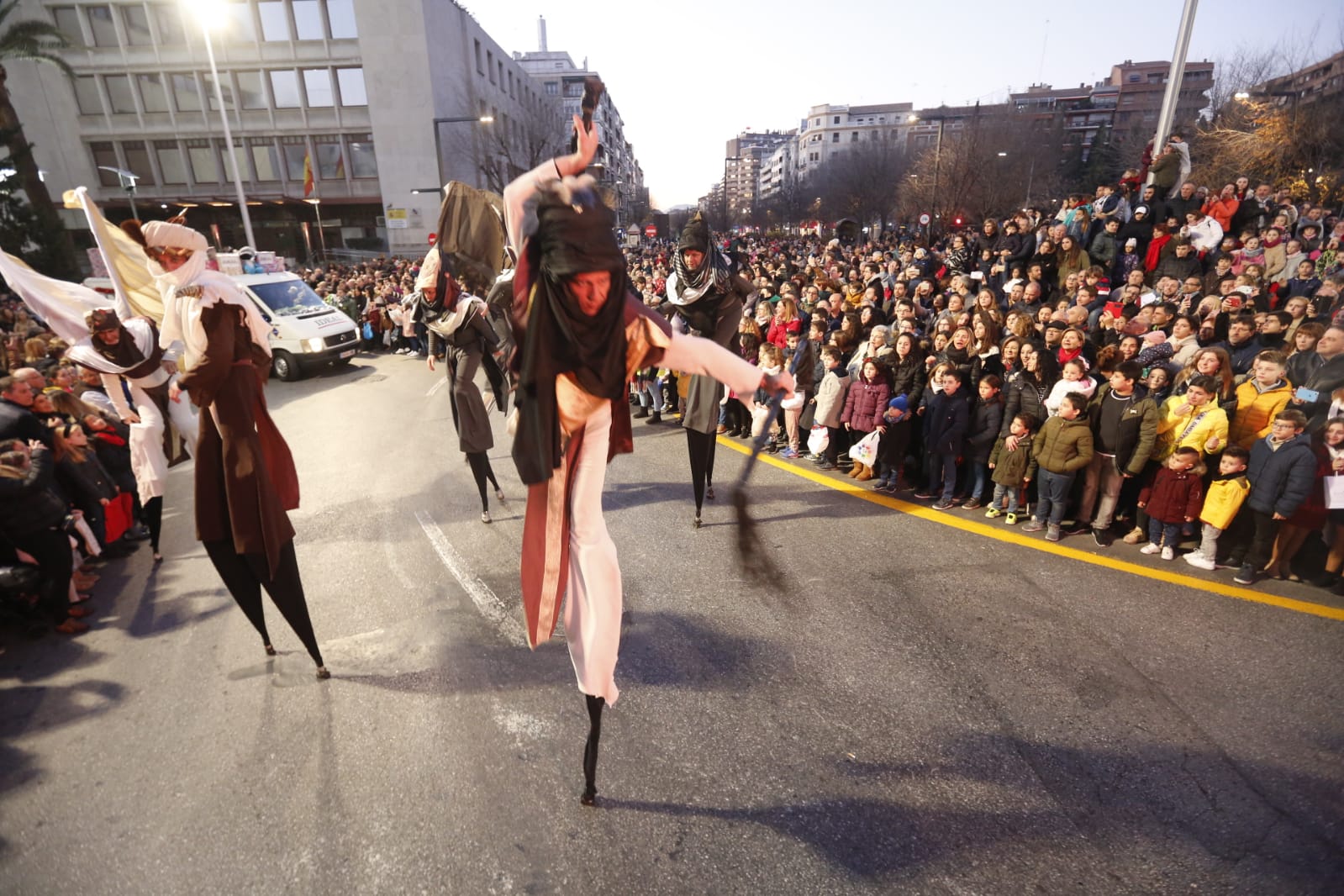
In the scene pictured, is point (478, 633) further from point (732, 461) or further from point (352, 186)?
point (352, 186)

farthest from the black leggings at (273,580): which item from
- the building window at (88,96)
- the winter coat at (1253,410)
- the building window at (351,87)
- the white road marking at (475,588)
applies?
the building window at (88,96)

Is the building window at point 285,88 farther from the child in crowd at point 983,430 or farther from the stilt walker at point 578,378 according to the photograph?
the stilt walker at point 578,378

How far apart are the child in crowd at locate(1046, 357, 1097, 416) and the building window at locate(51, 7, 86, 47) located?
49464mm

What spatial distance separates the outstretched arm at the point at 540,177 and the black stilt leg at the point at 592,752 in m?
1.90

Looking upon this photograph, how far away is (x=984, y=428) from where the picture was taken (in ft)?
18.1

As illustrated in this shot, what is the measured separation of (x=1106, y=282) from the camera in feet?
28.2

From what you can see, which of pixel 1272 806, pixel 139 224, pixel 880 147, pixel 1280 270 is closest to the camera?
pixel 1272 806

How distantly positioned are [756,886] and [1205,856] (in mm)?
1718

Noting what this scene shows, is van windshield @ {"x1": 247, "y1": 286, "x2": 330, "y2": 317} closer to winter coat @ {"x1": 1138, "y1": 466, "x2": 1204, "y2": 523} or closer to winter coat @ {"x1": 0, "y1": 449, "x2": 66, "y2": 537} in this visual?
winter coat @ {"x1": 0, "y1": 449, "x2": 66, "y2": 537}

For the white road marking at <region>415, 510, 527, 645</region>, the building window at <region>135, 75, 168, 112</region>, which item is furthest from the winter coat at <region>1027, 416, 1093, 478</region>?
the building window at <region>135, 75, 168, 112</region>

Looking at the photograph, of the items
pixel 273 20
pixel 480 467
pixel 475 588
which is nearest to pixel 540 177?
pixel 475 588

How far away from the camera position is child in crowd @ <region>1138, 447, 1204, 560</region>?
4.50m

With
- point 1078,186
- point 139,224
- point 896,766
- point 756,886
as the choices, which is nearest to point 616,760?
point 756,886

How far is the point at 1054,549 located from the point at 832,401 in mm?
2594
